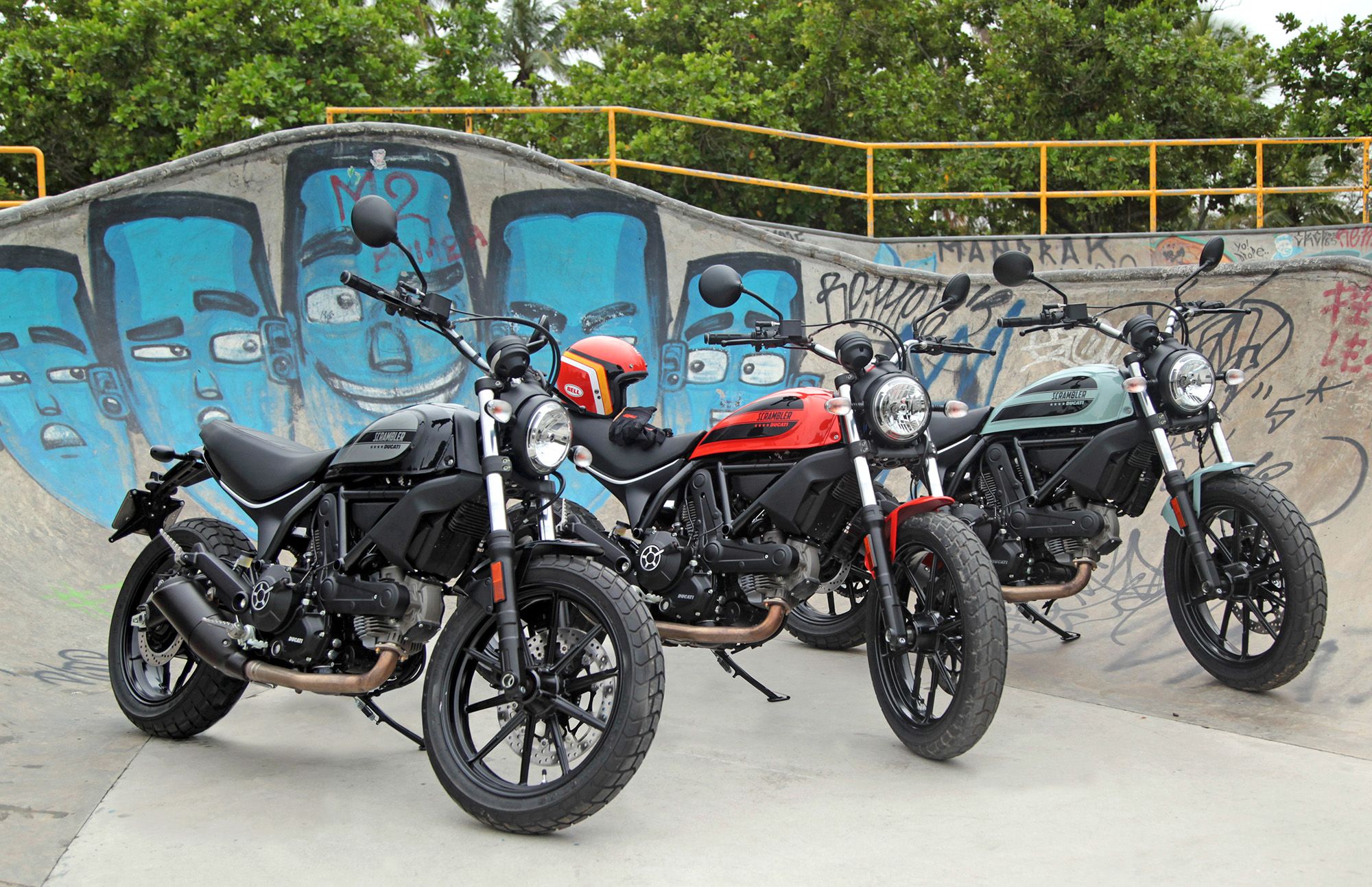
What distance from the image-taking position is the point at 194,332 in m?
8.70

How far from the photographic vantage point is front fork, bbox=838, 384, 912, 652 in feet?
13.3

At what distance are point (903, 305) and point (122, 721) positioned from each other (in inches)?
262

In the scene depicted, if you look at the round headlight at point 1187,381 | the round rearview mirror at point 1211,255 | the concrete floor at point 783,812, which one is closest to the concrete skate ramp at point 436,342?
the concrete floor at point 783,812

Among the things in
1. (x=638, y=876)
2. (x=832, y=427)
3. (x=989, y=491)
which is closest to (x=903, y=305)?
(x=989, y=491)

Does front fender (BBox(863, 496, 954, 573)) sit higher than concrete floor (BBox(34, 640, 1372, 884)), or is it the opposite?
front fender (BBox(863, 496, 954, 573))

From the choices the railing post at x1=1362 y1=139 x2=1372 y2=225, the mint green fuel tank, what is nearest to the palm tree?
the railing post at x1=1362 y1=139 x2=1372 y2=225

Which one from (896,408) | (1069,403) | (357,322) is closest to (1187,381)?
(1069,403)

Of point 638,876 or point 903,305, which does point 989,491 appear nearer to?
point 638,876

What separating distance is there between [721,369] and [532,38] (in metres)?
23.8

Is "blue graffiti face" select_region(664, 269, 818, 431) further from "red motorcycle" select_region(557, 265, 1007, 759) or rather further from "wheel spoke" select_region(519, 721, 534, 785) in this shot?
"wheel spoke" select_region(519, 721, 534, 785)

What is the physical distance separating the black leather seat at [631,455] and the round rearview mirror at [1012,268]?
1478 millimetres

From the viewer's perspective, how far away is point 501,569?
3279mm

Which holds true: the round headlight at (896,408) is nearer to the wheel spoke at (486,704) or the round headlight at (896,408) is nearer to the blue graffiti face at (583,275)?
the wheel spoke at (486,704)

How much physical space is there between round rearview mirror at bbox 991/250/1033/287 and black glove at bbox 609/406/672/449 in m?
1.64
